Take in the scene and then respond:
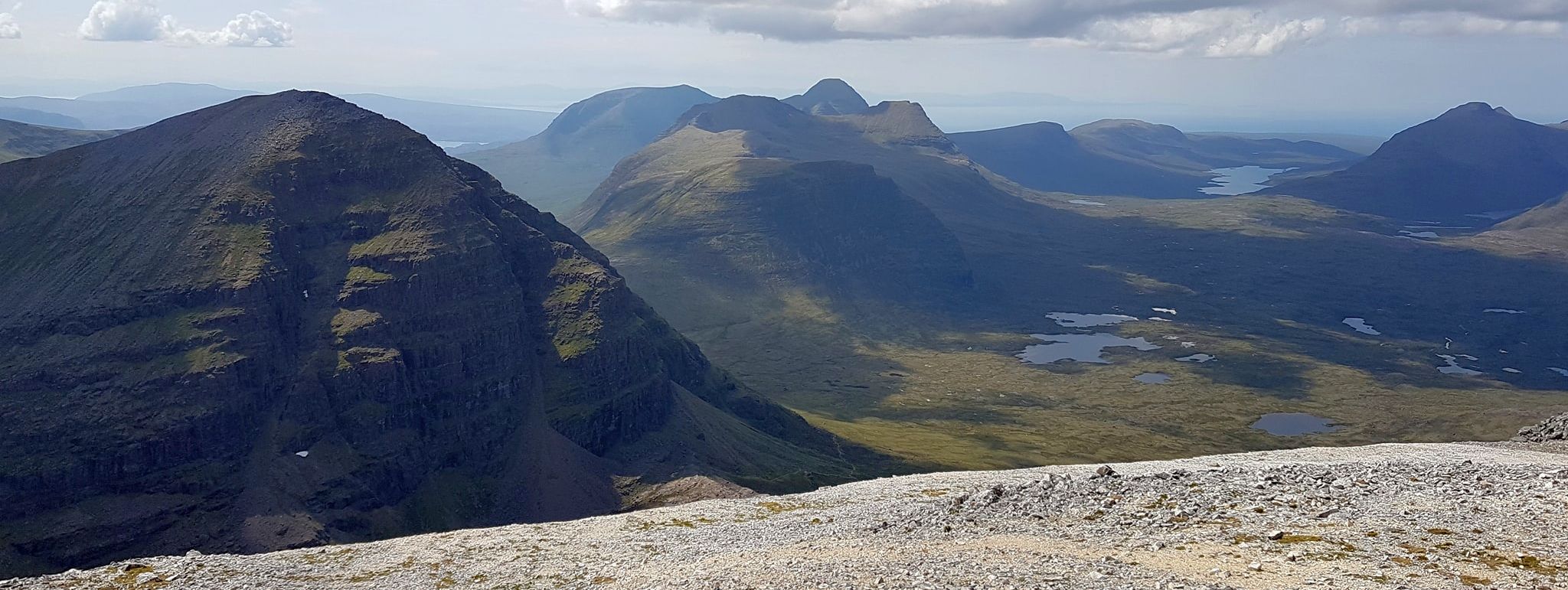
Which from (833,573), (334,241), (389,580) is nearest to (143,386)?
(334,241)

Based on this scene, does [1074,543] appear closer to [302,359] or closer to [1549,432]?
[1549,432]

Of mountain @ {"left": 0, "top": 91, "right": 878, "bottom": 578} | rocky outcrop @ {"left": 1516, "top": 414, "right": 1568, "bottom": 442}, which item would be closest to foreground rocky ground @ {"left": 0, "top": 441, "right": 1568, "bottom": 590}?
rocky outcrop @ {"left": 1516, "top": 414, "right": 1568, "bottom": 442}

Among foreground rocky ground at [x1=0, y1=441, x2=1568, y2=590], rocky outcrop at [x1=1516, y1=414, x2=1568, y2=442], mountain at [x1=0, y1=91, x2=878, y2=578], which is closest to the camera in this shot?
foreground rocky ground at [x1=0, y1=441, x2=1568, y2=590]

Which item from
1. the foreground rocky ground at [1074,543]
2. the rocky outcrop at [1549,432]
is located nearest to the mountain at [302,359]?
the foreground rocky ground at [1074,543]

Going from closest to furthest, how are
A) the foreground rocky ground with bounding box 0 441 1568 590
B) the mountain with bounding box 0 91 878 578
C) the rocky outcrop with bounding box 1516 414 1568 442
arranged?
the foreground rocky ground with bounding box 0 441 1568 590 < the rocky outcrop with bounding box 1516 414 1568 442 < the mountain with bounding box 0 91 878 578

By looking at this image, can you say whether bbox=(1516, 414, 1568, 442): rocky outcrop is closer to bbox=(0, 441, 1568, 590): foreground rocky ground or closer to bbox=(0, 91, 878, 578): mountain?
bbox=(0, 441, 1568, 590): foreground rocky ground

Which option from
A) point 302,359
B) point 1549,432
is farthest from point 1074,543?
point 302,359

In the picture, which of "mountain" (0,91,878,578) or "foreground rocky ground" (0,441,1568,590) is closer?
"foreground rocky ground" (0,441,1568,590)
